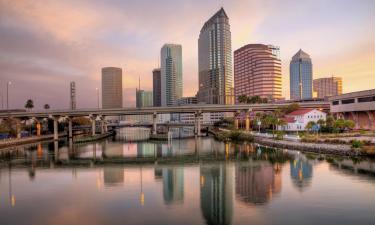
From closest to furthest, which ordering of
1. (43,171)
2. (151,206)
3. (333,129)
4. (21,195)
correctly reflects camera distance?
(151,206) < (21,195) < (43,171) < (333,129)

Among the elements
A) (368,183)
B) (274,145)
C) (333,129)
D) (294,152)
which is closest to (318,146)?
(294,152)

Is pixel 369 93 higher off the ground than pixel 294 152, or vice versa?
pixel 369 93

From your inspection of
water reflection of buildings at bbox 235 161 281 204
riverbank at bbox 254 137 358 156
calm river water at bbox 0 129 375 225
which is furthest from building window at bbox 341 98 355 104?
water reflection of buildings at bbox 235 161 281 204

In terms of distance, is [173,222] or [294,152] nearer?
[173,222]

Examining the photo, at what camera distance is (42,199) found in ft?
116

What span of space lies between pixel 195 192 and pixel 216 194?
2.66m

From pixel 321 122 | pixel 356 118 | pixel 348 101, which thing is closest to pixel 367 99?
pixel 348 101

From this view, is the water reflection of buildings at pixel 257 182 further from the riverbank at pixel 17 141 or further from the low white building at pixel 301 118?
the riverbank at pixel 17 141

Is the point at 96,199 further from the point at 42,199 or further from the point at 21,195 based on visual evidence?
the point at 21,195

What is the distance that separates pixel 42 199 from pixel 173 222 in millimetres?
18693

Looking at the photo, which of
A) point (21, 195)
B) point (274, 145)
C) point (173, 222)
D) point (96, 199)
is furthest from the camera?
point (274, 145)

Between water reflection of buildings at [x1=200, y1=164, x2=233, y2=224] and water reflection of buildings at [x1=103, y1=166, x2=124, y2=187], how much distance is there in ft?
41.8

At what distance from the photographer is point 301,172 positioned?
154 feet

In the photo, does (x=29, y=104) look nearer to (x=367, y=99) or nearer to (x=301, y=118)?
(x=301, y=118)
